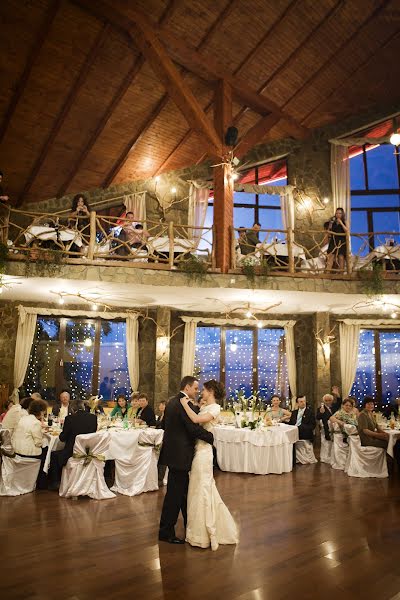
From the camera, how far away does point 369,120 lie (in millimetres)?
12516

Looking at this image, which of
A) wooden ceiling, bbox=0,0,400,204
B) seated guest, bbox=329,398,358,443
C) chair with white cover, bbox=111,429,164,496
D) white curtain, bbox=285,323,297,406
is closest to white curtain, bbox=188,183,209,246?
wooden ceiling, bbox=0,0,400,204

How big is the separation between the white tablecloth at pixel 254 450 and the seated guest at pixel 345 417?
915 millimetres

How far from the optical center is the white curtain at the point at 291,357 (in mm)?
11703

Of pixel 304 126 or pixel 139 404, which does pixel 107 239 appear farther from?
pixel 304 126

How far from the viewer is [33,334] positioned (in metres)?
10.6

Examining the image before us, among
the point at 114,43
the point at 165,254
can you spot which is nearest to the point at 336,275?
the point at 165,254

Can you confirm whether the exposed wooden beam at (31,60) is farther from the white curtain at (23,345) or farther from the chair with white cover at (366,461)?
the chair with white cover at (366,461)

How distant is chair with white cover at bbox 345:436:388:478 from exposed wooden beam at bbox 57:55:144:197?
301 inches

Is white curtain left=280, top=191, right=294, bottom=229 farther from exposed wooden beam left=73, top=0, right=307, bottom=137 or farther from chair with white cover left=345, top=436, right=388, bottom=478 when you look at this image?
chair with white cover left=345, top=436, right=388, bottom=478

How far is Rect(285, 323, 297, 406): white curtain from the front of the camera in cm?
1170

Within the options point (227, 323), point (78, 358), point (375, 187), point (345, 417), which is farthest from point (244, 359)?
point (375, 187)

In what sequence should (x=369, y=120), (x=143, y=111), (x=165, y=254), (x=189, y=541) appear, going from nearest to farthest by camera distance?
1. (x=189, y=541)
2. (x=165, y=254)
3. (x=143, y=111)
4. (x=369, y=120)

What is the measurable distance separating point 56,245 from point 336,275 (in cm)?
511

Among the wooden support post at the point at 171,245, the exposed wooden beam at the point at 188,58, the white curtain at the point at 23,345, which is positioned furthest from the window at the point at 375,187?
the white curtain at the point at 23,345
